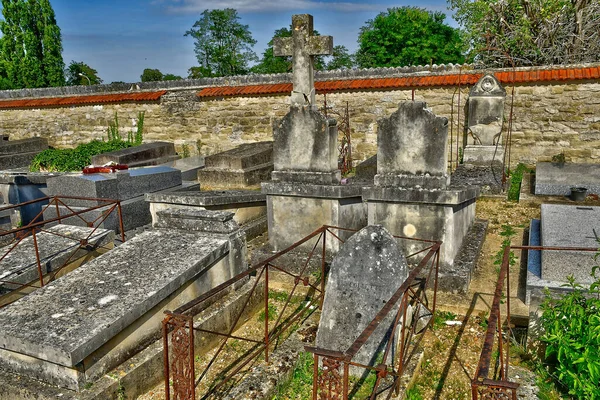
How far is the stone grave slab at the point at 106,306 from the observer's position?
132 inches

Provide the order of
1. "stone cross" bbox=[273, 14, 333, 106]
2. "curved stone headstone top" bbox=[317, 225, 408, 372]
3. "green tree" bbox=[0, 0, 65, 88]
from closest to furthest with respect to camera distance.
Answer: "curved stone headstone top" bbox=[317, 225, 408, 372] < "stone cross" bbox=[273, 14, 333, 106] < "green tree" bbox=[0, 0, 65, 88]

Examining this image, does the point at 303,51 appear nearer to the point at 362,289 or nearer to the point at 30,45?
the point at 362,289

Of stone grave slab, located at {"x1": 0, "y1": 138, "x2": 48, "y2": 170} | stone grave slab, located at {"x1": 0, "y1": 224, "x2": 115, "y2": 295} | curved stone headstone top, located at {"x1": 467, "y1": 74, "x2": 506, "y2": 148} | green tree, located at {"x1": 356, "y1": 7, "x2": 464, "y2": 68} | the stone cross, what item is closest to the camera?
stone grave slab, located at {"x1": 0, "y1": 224, "x2": 115, "y2": 295}

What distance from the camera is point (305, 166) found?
560 centimetres

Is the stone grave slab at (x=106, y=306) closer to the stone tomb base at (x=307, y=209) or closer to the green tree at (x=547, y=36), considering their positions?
the stone tomb base at (x=307, y=209)

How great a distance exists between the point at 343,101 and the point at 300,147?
25.1 feet

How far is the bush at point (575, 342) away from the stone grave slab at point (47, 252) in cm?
525

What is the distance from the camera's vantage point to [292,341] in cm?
416

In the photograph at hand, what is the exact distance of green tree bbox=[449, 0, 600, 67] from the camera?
498 inches

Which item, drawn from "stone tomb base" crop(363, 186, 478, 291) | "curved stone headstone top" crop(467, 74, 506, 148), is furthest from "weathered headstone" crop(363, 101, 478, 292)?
"curved stone headstone top" crop(467, 74, 506, 148)

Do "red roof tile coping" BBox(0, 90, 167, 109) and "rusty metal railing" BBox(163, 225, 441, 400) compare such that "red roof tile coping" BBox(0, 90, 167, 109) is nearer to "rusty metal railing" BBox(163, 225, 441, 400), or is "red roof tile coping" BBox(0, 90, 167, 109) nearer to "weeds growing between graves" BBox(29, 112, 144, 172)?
"weeds growing between graves" BBox(29, 112, 144, 172)

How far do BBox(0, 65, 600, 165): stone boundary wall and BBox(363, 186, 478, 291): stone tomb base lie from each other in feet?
16.5

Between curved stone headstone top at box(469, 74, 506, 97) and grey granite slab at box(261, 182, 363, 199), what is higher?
curved stone headstone top at box(469, 74, 506, 97)

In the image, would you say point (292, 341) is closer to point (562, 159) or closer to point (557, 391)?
point (557, 391)
